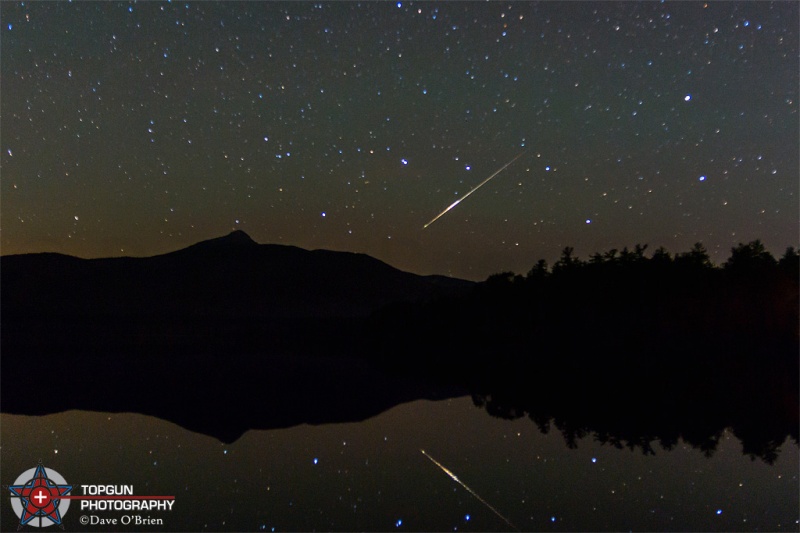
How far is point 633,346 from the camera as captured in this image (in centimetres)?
2289

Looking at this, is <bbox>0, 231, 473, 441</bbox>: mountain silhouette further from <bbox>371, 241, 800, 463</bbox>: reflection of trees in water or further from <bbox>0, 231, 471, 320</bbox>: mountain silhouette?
<bbox>371, 241, 800, 463</bbox>: reflection of trees in water

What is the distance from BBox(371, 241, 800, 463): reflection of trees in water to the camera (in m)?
9.89

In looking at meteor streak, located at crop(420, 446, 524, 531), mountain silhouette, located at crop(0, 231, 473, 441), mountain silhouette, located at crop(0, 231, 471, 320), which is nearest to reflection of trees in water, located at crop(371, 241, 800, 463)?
meteor streak, located at crop(420, 446, 524, 531)

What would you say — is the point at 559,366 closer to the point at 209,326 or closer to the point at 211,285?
the point at 209,326

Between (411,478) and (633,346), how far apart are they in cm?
1760

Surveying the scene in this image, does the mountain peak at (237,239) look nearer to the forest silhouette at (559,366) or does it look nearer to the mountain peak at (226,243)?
the mountain peak at (226,243)

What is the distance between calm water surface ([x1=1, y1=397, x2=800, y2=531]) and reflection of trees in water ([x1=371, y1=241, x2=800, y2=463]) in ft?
2.91

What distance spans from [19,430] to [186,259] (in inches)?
5133

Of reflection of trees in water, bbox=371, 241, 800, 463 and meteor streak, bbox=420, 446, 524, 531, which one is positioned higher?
reflection of trees in water, bbox=371, 241, 800, 463

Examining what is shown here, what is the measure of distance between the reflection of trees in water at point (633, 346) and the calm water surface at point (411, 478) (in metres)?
0.89

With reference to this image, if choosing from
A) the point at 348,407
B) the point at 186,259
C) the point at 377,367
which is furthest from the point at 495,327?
the point at 186,259

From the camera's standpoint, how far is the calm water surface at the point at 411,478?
569 centimetres

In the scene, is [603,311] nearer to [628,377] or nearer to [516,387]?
[628,377]

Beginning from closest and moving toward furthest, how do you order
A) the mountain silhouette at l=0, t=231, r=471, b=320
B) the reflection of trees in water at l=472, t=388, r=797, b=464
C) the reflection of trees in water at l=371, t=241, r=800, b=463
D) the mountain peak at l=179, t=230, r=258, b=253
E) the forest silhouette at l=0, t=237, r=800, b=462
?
the reflection of trees in water at l=472, t=388, r=797, b=464
the reflection of trees in water at l=371, t=241, r=800, b=463
the forest silhouette at l=0, t=237, r=800, b=462
the mountain silhouette at l=0, t=231, r=471, b=320
the mountain peak at l=179, t=230, r=258, b=253
